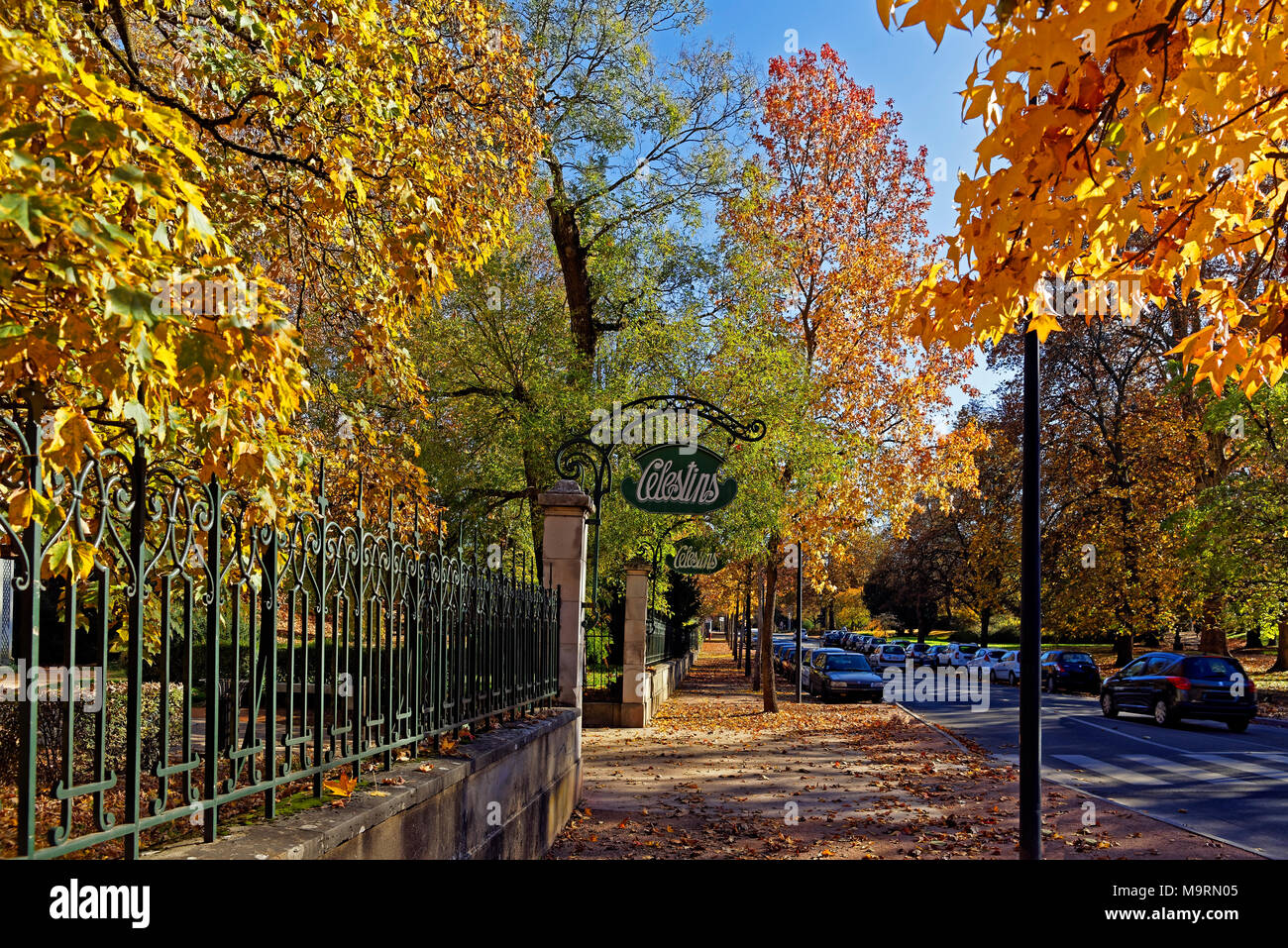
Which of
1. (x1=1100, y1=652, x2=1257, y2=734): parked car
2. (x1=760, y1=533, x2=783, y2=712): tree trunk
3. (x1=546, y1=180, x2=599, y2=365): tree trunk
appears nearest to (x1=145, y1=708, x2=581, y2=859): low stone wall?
(x1=546, y1=180, x2=599, y2=365): tree trunk

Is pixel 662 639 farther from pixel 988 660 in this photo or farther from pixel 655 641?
pixel 988 660

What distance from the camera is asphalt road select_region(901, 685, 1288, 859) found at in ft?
34.7

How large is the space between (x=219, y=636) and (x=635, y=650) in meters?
15.8

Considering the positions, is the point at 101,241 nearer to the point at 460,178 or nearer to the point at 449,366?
the point at 460,178

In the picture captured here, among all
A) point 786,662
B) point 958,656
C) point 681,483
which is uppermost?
point 681,483

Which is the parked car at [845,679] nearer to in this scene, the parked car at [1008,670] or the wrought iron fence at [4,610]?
the parked car at [1008,670]

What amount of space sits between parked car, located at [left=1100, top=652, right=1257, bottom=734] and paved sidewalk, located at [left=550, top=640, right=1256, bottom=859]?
632 centimetres

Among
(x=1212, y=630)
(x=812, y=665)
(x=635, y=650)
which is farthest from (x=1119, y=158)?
(x=1212, y=630)

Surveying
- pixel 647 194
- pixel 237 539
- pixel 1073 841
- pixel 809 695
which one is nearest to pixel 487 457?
pixel 647 194

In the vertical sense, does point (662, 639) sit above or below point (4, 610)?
below

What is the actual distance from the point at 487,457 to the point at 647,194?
592cm

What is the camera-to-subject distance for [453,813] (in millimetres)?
5398

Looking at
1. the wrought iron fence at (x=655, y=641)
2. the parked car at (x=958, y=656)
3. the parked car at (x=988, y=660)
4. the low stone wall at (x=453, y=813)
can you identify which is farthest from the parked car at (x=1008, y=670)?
the low stone wall at (x=453, y=813)

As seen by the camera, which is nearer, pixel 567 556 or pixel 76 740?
pixel 76 740
